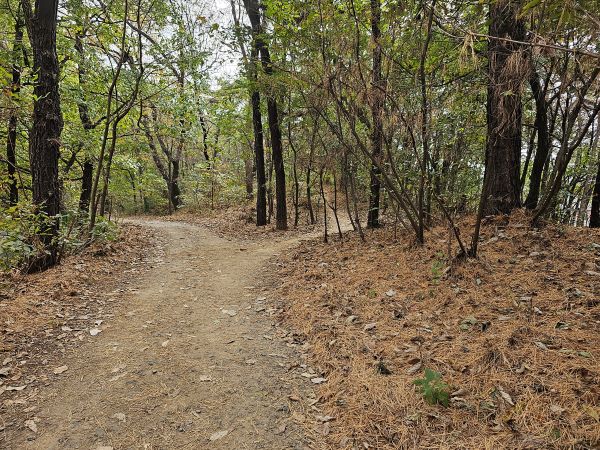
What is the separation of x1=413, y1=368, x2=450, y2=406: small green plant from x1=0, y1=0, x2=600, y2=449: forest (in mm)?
18

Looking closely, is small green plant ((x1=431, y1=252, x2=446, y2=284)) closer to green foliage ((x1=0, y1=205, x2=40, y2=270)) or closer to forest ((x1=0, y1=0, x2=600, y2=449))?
forest ((x1=0, y1=0, x2=600, y2=449))

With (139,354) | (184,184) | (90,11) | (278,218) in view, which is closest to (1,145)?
(90,11)

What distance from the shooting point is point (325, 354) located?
3.80 meters

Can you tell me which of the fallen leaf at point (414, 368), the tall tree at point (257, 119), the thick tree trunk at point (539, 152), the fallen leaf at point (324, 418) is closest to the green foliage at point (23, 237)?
the fallen leaf at point (324, 418)

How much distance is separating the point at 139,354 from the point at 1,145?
10.2 m

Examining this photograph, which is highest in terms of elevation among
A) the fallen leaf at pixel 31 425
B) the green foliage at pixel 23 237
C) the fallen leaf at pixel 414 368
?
the green foliage at pixel 23 237

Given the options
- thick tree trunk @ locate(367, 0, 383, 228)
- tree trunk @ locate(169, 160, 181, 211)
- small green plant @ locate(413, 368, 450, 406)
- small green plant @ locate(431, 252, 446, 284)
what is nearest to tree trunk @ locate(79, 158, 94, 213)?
tree trunk @ locate(169, 160, 181, 211)

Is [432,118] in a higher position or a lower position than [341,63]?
lower

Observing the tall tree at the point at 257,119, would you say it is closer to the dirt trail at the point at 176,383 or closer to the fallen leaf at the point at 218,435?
the dirt trail at the point at 176,383

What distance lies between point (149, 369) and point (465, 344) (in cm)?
343

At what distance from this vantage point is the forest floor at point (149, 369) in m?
2.77

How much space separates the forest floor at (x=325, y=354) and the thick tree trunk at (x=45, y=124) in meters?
0.91

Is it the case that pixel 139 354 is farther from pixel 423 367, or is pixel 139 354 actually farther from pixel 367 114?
pixel 367 114

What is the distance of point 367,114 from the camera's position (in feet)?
21.5
